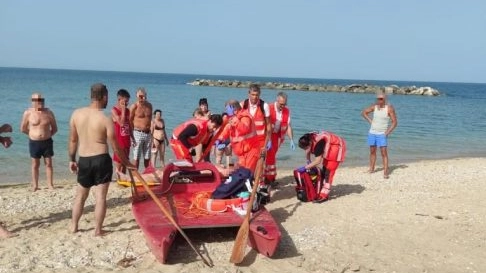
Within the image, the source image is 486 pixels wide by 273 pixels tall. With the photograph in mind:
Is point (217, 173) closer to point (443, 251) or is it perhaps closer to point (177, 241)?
point (177, 241)

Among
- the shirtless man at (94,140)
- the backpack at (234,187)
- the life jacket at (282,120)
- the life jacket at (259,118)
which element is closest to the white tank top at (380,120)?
the life jacket at (282,120)

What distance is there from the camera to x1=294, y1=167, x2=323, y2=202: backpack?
7941 mm

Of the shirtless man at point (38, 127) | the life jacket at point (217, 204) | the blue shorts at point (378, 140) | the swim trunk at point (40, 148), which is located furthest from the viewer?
the blue shorts at point (378, 140)

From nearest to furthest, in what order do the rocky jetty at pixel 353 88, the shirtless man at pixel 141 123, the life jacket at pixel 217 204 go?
the life jacket at pixel 217 204 < the shirtless man at pixel 141 123 < the rocky jetty at pixel 353 88

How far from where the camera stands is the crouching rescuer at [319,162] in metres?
7.79

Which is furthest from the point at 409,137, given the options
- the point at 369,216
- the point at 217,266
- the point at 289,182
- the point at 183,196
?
the point at 217,266

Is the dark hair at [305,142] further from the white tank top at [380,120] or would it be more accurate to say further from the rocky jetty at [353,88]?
the rocky jetty at [353,88]

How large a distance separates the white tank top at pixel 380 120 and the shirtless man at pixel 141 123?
4.40m

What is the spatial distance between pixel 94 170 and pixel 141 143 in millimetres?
3509

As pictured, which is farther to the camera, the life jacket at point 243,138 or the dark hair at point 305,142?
the dark hair at point 305,142

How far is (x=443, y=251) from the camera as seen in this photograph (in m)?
6.14

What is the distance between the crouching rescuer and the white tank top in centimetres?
246

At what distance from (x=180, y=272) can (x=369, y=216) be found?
10.6 feet

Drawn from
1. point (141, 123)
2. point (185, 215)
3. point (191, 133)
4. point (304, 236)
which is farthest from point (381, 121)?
point (185, 215)
